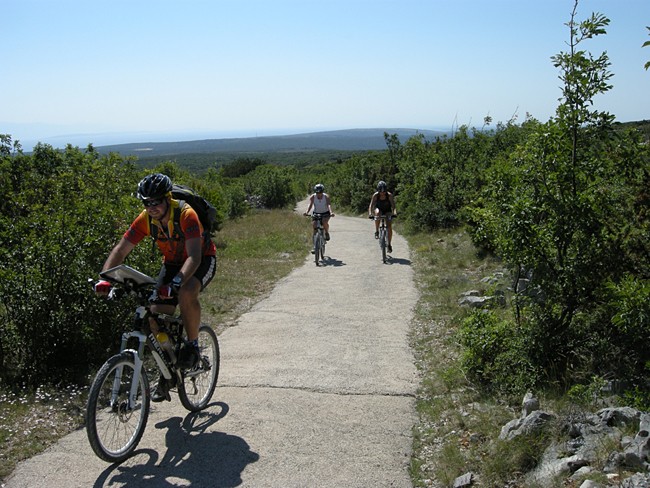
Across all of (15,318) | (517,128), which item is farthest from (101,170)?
(517,128)

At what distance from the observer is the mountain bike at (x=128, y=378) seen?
404 centimetres

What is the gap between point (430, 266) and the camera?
42.8 ft

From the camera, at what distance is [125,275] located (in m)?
4.27

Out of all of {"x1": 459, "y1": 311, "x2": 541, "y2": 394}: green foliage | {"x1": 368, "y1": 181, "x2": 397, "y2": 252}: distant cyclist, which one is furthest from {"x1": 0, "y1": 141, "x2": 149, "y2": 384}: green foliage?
{"x1": 368, "y1": 181, "x2": 397, "y2": 252}: distant cyclist

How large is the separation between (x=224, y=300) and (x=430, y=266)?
5172mm

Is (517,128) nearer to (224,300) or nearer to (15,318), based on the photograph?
(224,300)

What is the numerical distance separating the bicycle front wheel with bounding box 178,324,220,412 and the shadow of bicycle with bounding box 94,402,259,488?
27 cm

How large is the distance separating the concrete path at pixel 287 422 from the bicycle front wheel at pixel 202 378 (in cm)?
13

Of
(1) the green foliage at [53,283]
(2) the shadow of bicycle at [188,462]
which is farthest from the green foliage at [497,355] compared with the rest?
(1) the green foliage at [53,283]

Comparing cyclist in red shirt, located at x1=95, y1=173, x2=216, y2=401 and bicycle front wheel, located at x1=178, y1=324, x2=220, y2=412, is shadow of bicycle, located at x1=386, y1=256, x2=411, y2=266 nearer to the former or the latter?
bicycle front wheel, located at x1=178, y1=324, x2=220, y2=412

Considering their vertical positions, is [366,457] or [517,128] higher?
[517,128]

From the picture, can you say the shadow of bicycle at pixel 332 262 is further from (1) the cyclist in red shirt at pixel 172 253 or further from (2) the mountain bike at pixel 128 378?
(2) the mountain bike at pixel 128 378

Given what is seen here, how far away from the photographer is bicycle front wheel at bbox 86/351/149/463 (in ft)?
13.0

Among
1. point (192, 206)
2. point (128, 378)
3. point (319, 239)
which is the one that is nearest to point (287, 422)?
point (128, 378)
